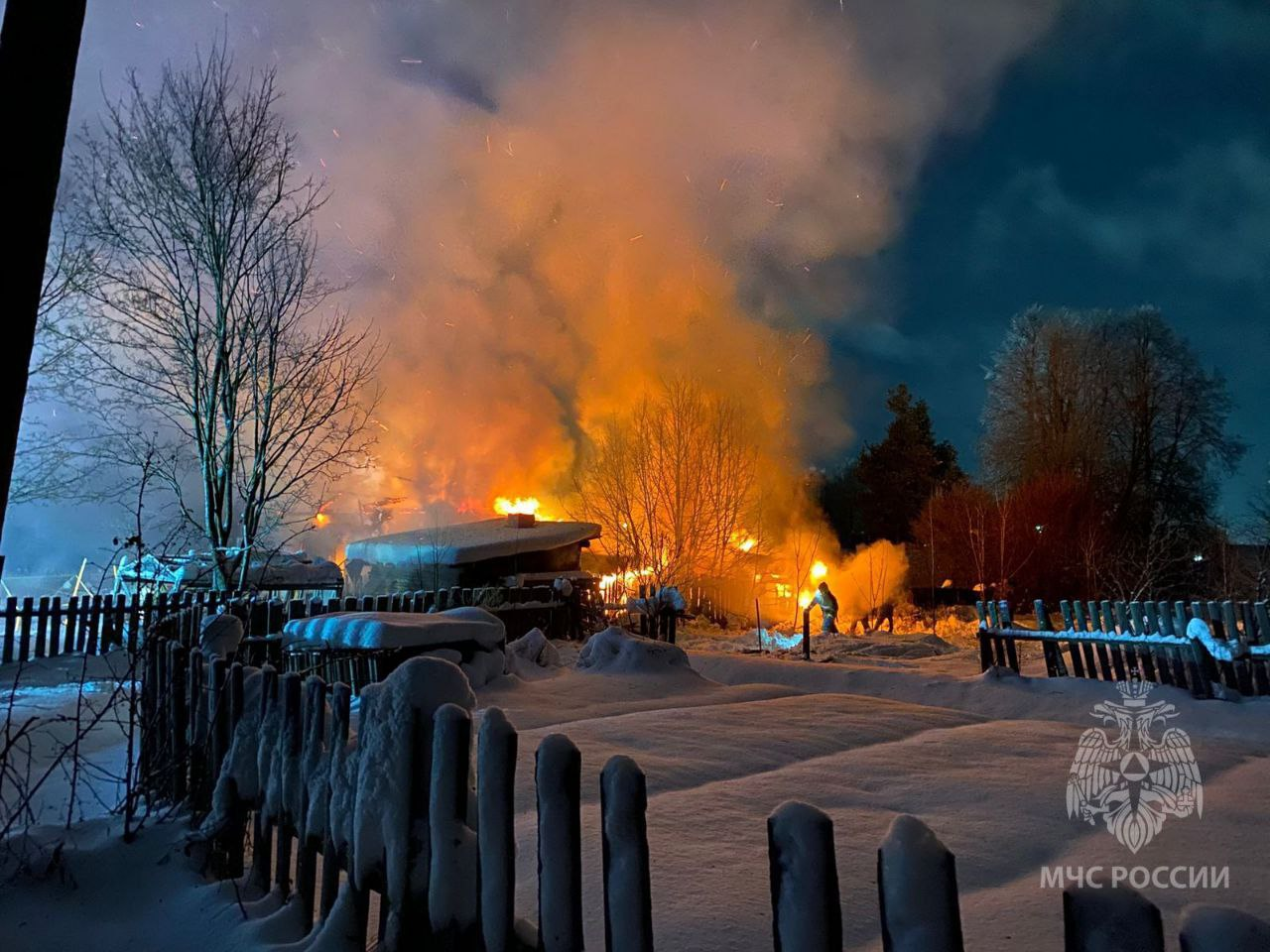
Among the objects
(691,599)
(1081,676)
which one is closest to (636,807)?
(1081,676)

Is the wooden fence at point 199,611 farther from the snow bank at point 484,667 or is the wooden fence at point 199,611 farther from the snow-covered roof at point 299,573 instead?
the snow-covered roof at point 299,573

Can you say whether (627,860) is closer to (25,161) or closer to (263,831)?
(263,831)

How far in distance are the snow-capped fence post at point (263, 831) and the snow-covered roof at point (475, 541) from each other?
2022 centimetres

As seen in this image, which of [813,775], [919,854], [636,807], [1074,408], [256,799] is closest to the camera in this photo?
[919,854]

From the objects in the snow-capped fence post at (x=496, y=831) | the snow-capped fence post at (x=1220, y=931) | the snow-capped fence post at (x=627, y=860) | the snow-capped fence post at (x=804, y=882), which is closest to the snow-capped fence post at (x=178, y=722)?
the snow-capped fence post at (x=496, y=831)

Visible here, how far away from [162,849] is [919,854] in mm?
4138

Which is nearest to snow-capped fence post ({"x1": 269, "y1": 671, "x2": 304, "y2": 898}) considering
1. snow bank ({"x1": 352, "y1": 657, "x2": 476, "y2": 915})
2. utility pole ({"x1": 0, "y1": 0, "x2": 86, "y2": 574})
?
snow bank ({"x1": 352, "y1": 657, "x2": 476, "y2": 915})

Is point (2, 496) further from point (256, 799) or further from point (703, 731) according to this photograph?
point (703, 731)

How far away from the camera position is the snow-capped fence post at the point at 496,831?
2.26 metres

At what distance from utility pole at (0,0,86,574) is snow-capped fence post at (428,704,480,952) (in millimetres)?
2152

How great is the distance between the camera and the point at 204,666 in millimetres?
4492

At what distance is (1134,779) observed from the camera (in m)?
5.55

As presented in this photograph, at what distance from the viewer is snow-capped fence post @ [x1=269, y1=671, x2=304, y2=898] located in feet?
11.0

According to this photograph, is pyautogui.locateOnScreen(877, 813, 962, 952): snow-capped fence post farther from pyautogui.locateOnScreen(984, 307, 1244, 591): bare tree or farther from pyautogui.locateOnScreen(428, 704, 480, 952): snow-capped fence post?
pyautogui.locateOnScreen(984, 307, 1244, 591): bare tree
